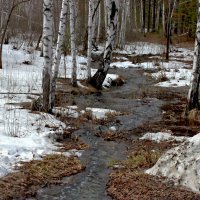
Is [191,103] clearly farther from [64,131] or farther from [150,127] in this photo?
[64,131]

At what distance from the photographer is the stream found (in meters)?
6.02

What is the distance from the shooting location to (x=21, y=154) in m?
7.15

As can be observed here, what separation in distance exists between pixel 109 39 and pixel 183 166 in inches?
415

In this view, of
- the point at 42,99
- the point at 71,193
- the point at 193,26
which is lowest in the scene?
the point at 71,193

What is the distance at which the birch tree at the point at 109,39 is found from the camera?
52.0ft

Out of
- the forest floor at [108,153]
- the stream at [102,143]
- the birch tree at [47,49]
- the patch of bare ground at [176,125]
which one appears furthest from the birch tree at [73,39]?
the birch tree at [47,49]

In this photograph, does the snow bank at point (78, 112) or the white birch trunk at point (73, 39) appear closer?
the snow bank at point (78, 112)

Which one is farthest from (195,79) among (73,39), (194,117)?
(73,39)

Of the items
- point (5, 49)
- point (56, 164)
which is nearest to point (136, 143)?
point (56, 164)

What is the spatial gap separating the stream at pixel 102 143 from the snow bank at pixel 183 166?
89cm

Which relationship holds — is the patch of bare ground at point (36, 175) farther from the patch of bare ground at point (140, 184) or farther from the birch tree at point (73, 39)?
the birch tree at point (73, 39)

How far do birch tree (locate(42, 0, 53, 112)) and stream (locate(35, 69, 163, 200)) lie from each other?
1.23 meters

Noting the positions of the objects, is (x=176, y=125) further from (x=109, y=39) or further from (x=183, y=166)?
(x=109, y=39)

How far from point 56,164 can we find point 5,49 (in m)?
17.2
